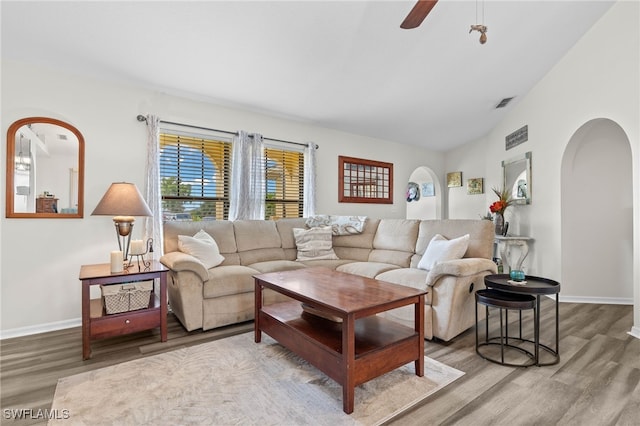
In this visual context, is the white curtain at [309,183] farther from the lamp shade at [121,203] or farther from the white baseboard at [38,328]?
the white baseboard at [38,328]

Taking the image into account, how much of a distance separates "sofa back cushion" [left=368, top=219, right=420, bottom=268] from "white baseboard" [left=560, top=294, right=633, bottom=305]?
6.74 ft

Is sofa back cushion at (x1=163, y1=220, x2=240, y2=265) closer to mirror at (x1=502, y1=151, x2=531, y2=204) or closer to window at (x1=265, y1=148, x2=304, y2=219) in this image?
window at (x1=265, y1=148, x2=304, y2=219)

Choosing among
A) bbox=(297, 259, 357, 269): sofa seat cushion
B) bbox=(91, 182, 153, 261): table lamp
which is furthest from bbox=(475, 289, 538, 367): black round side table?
bbox=(91, 182, 153, 261): table lamp

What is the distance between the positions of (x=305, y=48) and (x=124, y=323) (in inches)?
113

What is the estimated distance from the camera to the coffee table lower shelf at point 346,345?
5.64ft

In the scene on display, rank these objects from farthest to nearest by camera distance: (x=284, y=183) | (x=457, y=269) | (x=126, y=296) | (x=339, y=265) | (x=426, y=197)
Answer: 1. (x=426, y=197)
2. (x=284, y=183)
3. (x=339, y=265)
4. (x=126, y=296)
5. (x=457, y=269)

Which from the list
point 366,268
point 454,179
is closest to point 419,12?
point 366,268

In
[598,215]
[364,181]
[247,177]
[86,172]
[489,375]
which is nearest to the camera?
[489,375]

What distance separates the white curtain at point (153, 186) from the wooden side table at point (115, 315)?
667 mm

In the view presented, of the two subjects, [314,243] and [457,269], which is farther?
[314,243]

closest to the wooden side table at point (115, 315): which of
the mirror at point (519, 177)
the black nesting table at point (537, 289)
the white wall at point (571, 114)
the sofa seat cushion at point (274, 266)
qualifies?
the sofa seat cushion at point (274, 266)

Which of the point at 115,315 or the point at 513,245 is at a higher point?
the point at 513,245

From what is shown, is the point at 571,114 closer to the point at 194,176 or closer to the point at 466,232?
the point at 466,232

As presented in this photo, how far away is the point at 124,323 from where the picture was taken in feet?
8.19
